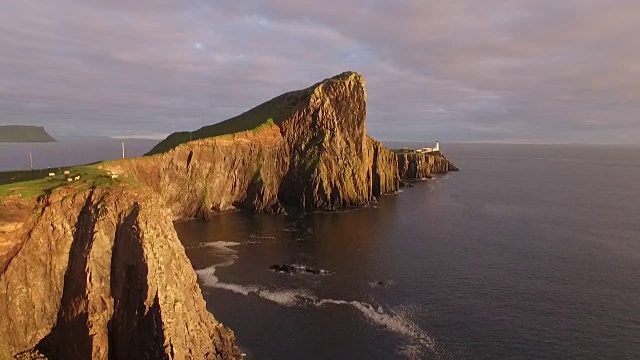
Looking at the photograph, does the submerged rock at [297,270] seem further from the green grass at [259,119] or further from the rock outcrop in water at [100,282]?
the green grass at [259,119]

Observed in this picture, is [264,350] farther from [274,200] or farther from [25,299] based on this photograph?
[274,200]

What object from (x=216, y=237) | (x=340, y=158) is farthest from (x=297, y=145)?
(x=216, y=237)

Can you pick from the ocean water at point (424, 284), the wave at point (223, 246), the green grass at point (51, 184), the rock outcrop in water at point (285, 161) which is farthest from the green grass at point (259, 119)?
the green grass at point (51, 184)

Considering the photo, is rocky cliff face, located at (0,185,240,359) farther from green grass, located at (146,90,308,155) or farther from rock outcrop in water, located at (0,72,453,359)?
green grass, located at (146,90,308,155)

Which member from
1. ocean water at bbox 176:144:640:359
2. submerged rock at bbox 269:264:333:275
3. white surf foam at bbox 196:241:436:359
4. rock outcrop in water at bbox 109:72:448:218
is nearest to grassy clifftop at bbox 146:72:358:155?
rock outcrop in water at bbox 109:72:448:218

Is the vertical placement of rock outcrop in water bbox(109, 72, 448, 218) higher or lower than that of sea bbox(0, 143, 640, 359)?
higher

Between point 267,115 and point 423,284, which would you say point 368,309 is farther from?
point 267,115
